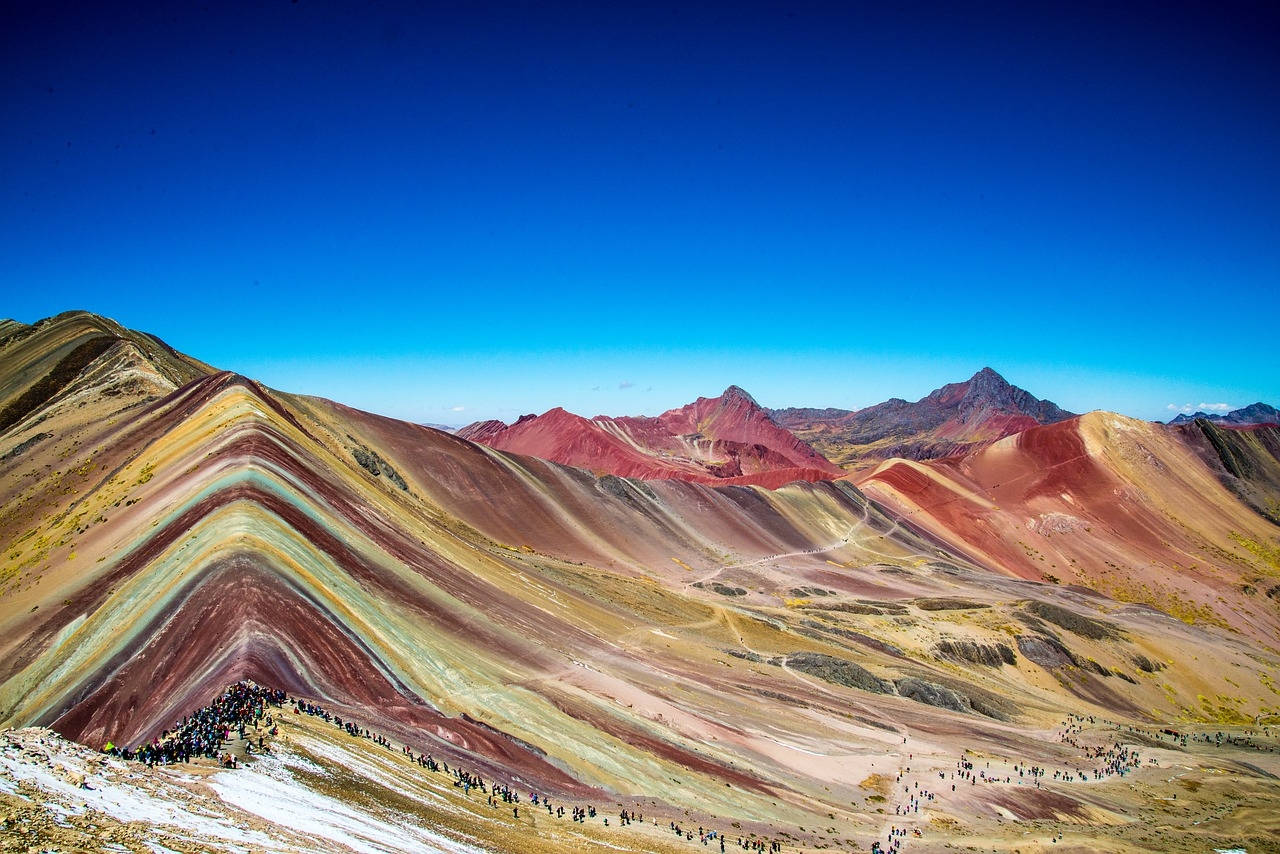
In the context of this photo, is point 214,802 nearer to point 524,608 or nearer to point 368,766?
point 368,766

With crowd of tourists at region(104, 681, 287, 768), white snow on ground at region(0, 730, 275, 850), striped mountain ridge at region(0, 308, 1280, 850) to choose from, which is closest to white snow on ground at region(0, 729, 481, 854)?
white snow on ground at region(0, 730, 275, 850)

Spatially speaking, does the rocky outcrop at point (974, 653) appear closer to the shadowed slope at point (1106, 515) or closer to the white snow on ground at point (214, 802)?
the shadowed slope at point (1106, 515)

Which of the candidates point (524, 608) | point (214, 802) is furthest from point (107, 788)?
point (524, 608)

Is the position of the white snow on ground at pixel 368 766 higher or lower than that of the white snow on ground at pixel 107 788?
lower

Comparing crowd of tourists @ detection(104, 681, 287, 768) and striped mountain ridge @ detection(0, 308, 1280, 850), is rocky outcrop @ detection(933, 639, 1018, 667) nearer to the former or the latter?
striped mountain ridge @ detection(0, 308, 1280, 850)

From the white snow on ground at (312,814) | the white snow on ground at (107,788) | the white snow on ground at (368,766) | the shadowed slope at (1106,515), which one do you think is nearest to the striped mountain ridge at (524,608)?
the shadowed slope at (1106,515)

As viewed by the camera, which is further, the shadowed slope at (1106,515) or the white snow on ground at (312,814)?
the shadowed slope at (1106,515)
